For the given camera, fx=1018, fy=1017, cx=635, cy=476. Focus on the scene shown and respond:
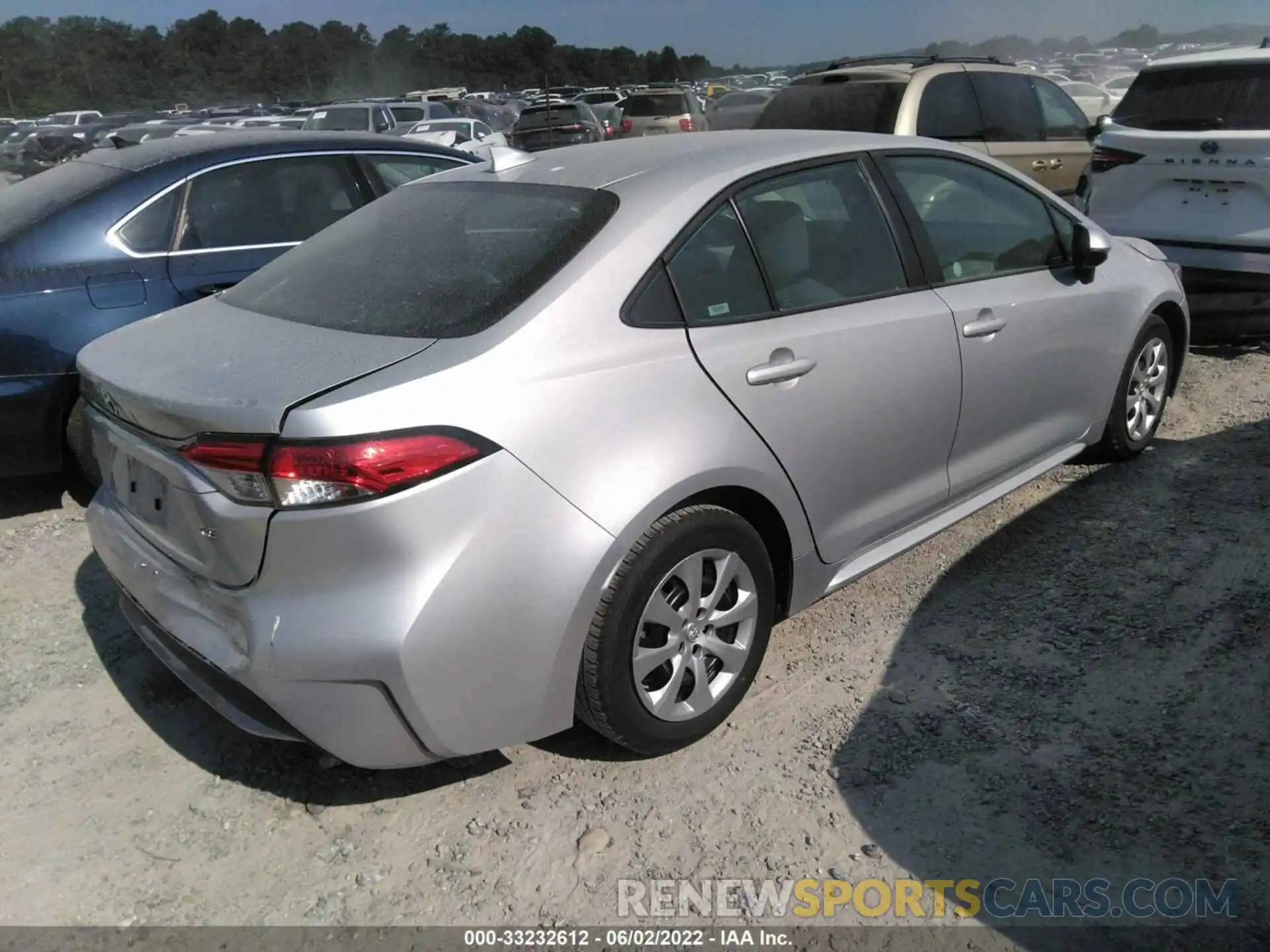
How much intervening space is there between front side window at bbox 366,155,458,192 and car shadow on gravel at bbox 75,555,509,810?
9.47 ft

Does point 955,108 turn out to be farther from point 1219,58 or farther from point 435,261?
point 435,261

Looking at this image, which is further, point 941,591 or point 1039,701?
point 941,591

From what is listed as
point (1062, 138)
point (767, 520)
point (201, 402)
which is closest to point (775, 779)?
point (767, 520)

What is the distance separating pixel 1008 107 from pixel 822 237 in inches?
236

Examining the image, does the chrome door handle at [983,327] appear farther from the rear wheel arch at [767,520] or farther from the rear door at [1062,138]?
the rear door at [1062,138]

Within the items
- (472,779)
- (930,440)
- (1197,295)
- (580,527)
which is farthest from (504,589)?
(1197,295)

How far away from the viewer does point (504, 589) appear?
2.29 m

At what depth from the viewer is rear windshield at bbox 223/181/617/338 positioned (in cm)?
256

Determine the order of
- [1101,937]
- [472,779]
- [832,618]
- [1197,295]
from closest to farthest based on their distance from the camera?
[1101,937]
[472,779]
[832,618]
[1197,295]

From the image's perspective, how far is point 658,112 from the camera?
2123 cm

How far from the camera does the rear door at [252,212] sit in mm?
4555

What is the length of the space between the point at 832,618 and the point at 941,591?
0.43m

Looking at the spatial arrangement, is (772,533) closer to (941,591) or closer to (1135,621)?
(941,591)

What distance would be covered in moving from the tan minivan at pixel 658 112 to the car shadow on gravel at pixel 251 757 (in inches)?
750
